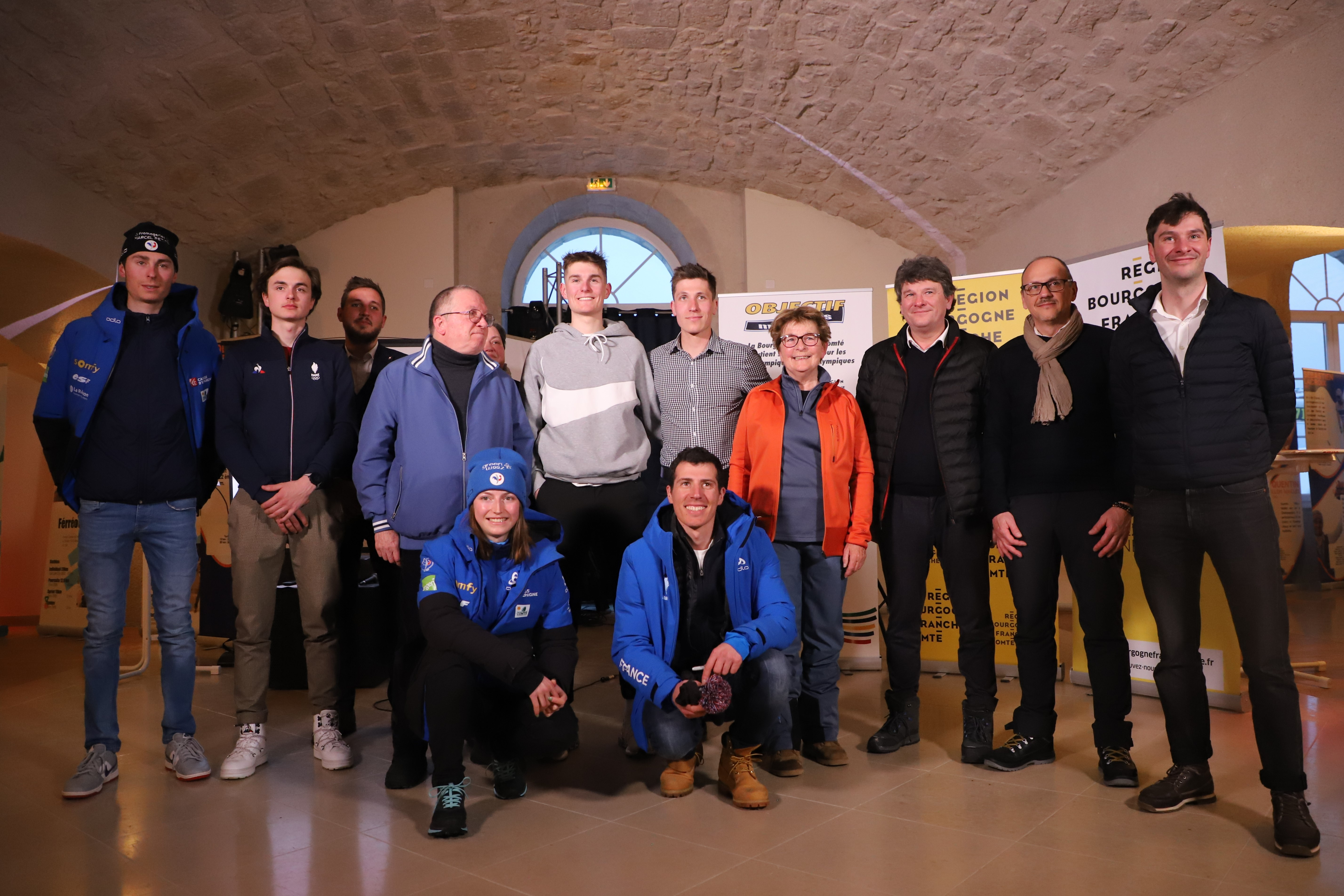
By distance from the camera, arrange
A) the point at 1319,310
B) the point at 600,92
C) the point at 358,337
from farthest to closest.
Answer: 1. the point at 1319,310
2. the point at 600,92
3. the point at 358,337

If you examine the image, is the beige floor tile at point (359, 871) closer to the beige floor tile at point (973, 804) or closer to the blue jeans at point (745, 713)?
the blue jeans at point (745, 713)

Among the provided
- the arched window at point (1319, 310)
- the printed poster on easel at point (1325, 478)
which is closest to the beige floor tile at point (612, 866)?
the printed poster on easel at point (1325, 478)

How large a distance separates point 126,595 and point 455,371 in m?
1.15

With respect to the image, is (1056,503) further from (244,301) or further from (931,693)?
(244,301)

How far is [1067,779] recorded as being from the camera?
263cm

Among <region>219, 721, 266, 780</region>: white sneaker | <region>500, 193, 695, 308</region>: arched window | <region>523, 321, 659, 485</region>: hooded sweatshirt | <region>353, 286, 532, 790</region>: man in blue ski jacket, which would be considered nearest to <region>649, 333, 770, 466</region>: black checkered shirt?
<region>523, 321, 659, 485</region>: hooded sweatshirt

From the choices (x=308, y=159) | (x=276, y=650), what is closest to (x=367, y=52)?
(x=308, y=159)

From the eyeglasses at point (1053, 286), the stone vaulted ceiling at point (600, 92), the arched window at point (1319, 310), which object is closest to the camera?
the eyeglasses at point (1053, 286)

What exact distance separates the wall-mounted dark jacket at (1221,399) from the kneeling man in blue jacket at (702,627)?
1.07 metres

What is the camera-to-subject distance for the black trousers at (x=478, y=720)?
7.54 feet

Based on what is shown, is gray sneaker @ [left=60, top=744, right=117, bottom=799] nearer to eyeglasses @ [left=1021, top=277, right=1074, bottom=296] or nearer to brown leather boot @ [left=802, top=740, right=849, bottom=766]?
brown leather boot @ [left=802, top=740, right=849, bottom=766]

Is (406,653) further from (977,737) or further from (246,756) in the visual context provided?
(977,737)

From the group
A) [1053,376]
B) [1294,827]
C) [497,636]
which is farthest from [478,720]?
[1294,827]

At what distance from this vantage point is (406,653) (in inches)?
107
